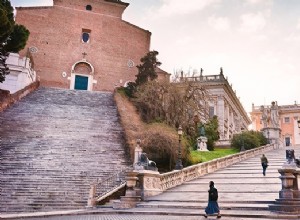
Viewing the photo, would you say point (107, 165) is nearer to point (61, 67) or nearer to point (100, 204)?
point (100, 204)

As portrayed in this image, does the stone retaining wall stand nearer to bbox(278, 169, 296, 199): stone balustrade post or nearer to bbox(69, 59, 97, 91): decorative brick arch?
bbox(69, 59, 97, 91): decorative brick arch

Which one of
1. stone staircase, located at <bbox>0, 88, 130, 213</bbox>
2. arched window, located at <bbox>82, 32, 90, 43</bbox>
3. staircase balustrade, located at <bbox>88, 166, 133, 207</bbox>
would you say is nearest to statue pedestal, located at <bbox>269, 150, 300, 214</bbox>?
staircase balustrade, located at <bbox>88, 166, 133, 207</bbox>

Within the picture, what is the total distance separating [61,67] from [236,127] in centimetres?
3064

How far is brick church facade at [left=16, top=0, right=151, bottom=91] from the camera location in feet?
131

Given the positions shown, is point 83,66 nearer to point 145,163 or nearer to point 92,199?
point 145,163

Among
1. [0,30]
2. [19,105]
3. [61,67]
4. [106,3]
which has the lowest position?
[19,105]

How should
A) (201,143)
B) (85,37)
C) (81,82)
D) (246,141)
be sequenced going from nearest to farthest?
(201,143)
(246,141)
(81,82)
(85,37)

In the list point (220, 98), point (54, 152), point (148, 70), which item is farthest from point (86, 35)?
point (54, 152)

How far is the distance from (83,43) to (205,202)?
109ft

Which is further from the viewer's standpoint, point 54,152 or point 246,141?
point 246,141

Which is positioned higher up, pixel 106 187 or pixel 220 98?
pixel 220 98

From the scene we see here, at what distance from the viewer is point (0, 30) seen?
1766 centimetres

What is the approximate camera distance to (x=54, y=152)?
59.3 feet

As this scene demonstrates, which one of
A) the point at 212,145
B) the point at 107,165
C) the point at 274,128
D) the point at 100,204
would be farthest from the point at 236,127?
the point at 100,204
